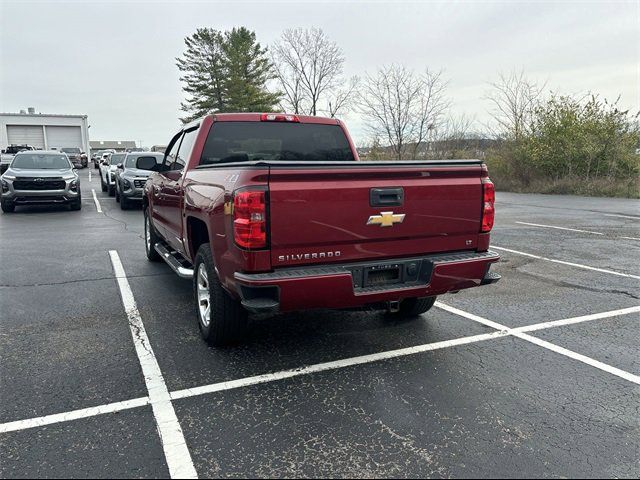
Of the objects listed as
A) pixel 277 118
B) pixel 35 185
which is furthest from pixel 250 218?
pixel 35 185

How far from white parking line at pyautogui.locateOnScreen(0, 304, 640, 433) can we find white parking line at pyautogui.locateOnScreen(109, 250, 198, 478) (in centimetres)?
11

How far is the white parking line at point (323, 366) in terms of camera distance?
2.93 meters

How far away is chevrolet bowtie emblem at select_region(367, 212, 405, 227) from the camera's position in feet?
11.3

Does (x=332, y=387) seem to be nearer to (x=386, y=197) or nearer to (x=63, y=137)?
(x=386, y=197)

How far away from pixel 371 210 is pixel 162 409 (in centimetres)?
194

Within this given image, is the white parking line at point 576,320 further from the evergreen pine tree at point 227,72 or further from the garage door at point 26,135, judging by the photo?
the garage door at point 26,135

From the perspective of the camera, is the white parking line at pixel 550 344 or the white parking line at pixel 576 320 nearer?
the white parking line at pixel 550 344

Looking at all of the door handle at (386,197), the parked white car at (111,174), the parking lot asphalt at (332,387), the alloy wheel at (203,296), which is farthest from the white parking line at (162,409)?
the parked white car at (111,174)

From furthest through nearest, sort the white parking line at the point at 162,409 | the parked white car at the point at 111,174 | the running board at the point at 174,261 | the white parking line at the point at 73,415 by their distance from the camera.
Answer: the parked white car at the point at 111,174 < the running board at the point at 174,261 < the white parking line at the point at 73,415 < the white parking line at the point at 162,409

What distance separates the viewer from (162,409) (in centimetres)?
304

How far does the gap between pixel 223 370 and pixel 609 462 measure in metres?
2.53

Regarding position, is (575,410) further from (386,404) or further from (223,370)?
(223,370)

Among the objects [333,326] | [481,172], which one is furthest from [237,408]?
[481,172]

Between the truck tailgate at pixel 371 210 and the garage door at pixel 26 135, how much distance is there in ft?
195
